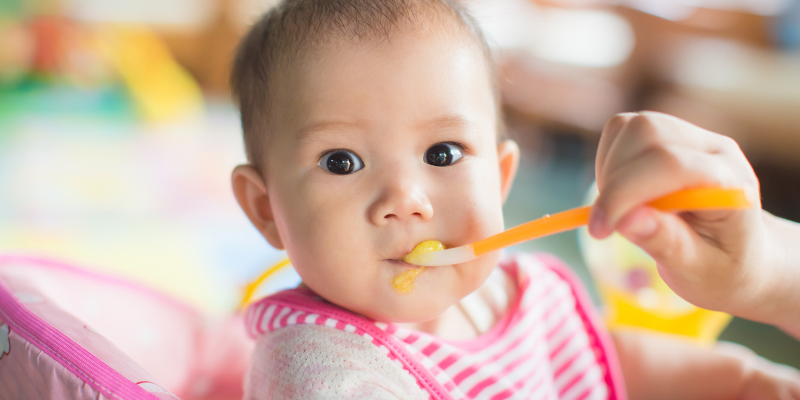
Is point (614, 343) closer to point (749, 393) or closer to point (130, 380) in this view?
point (749, 393)

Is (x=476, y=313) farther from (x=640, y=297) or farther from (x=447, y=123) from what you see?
(x=640, y=297)

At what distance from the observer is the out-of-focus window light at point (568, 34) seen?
133 inches

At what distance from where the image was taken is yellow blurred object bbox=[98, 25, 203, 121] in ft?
8.64

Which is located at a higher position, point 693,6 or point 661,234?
point 661,234

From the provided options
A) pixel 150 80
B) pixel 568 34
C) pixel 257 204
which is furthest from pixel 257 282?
pixel 568 34

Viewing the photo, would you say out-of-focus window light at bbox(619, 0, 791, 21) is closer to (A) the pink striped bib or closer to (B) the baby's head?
(A) the pink striped bib

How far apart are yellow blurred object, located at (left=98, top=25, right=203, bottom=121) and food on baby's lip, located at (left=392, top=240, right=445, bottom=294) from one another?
2.31 meters

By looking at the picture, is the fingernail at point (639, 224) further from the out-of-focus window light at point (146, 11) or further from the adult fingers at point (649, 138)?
the out-of-focus window light at point (146, 11)

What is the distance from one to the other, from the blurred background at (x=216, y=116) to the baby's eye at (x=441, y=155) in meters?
0.95

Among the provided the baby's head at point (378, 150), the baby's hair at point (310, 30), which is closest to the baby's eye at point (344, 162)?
the baby's head at point (378, 150)

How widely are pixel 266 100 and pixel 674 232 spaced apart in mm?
413

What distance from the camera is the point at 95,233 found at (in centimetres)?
190

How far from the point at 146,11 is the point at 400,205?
162 inches

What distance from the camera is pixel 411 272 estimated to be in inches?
21.8
